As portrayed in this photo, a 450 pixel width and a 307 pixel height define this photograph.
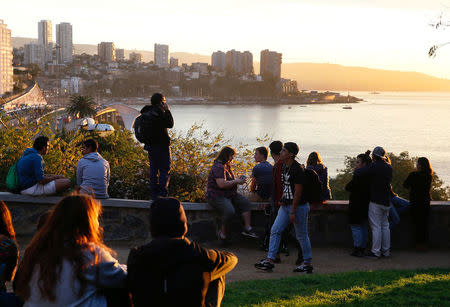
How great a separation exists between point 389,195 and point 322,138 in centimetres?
10092

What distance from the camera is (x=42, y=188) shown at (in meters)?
7.29

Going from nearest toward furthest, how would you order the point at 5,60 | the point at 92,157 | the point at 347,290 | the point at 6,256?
the point at 6,256 < the point at 347,290 < the point at 92,157 < the point at 5,60

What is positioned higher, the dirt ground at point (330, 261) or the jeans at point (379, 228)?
the jeans at point (379, 228)

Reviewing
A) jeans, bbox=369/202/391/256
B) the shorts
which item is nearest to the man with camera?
the shorts

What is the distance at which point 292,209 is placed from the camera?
613cm

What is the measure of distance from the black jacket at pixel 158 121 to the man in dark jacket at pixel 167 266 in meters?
4.64

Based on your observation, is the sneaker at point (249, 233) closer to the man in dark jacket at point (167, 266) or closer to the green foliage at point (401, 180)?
the man in dark jacket at point (167, 266)

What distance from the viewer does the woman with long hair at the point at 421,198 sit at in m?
7.51

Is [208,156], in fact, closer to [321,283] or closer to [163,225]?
[321,283]

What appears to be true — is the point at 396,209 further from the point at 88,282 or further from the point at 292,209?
the point at 88,282

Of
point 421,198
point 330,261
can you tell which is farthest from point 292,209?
point 421,198

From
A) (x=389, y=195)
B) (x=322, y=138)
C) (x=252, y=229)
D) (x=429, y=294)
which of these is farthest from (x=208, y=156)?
(x=322, y=138)

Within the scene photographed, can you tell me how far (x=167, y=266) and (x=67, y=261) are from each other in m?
0.48

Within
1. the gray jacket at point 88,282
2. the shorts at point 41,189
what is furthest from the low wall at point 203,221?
the gray jacket at point 88,282
